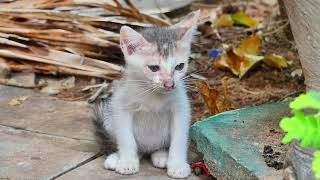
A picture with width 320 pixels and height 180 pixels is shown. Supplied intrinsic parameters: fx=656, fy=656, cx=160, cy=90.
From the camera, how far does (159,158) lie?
3803 millimetres

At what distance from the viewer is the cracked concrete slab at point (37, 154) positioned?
12.0ft

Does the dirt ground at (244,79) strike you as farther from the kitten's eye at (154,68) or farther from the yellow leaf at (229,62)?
the kitten's eye at (154,68)

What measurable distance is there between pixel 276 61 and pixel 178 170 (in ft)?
6.47

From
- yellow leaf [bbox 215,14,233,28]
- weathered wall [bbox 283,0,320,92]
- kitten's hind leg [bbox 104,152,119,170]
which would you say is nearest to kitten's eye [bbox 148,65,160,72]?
kitten's hind leg [bbox 104,152,119,170]

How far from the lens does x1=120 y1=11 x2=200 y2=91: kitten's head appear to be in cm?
354

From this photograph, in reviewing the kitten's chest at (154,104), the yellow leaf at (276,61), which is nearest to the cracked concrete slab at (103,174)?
the kitten's chest at (154,104)

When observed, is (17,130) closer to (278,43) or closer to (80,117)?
(80,117)

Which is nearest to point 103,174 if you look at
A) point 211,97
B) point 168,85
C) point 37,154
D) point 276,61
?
point 37,154

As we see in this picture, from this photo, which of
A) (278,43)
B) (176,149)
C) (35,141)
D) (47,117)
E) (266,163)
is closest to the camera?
(266,163)

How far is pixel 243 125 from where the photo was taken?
3822mm

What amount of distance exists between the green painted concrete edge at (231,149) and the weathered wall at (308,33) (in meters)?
0.53

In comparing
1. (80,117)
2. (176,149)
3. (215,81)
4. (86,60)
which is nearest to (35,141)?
(80,117)

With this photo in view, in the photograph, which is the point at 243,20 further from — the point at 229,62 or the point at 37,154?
the point at 37,154

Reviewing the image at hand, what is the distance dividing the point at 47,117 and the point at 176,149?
1156mm
